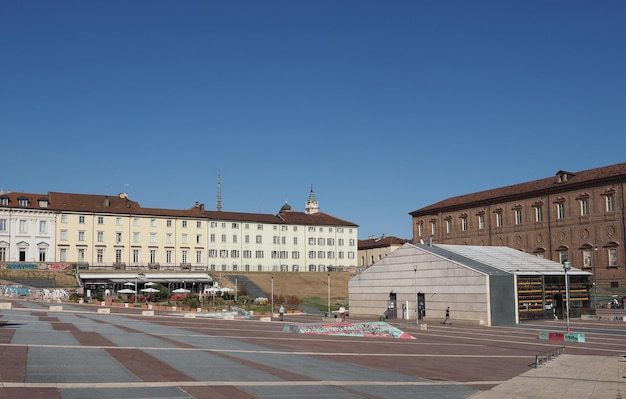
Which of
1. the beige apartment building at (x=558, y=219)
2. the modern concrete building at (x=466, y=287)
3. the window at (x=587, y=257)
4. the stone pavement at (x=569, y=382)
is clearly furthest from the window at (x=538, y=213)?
the stone pavement at (x=569, y=382)

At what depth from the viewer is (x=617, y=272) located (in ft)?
294

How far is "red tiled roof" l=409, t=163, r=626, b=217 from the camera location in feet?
306

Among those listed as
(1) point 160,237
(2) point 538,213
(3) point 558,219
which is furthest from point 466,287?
(1) point 160,237

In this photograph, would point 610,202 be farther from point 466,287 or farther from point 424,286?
point 466,287

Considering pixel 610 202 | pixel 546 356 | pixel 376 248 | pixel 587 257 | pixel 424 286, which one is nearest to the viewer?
pixel 546 356

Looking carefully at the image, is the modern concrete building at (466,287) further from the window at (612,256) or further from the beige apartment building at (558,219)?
the window at (612,256)

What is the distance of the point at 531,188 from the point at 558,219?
26.3 feet

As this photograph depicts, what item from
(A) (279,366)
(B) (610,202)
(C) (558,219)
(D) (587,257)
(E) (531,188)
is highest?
(E) (531,188)

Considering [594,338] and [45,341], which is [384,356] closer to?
[45,341]

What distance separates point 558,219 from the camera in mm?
100875

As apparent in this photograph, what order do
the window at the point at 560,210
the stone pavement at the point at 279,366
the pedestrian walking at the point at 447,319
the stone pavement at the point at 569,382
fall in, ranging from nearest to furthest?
the stone pavement at the point at 279,366, the stone pavement at the point at 569,382, the pedestrian walking at the point at 447,319, the window at the point at 560,210

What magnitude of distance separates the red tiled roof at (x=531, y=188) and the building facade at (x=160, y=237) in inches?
749

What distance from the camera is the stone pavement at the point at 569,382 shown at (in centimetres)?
2098

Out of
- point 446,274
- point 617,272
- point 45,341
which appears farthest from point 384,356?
point 617,272
